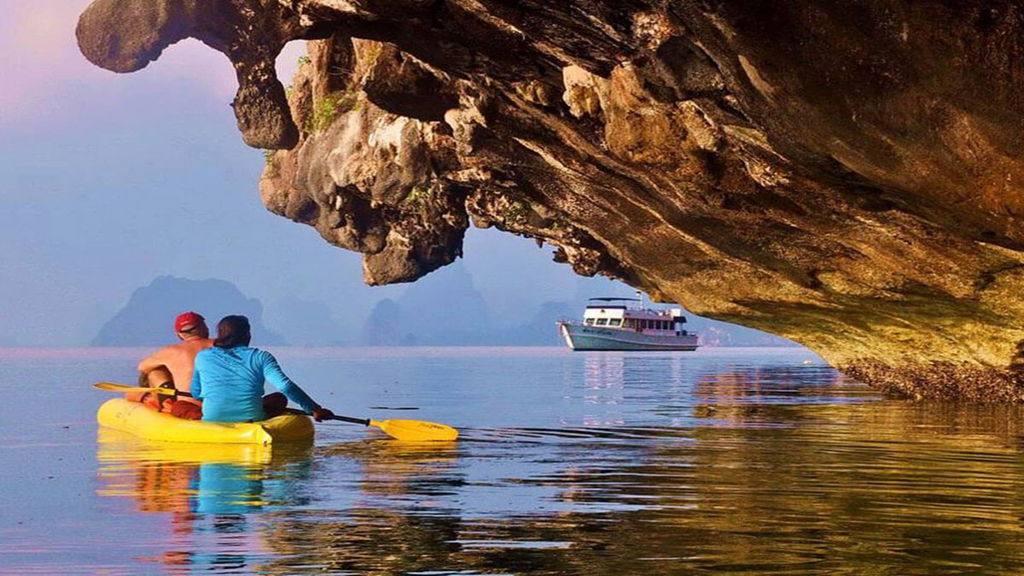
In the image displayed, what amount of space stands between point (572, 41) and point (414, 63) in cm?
581

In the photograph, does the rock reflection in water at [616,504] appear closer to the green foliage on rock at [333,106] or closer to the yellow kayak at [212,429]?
the yellow kayak at [212,429]

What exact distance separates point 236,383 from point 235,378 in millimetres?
68

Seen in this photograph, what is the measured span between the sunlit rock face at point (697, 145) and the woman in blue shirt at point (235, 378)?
131 inches

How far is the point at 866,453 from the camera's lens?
13289 millimetres

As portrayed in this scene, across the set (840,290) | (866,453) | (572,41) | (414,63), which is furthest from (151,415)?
(840,290)

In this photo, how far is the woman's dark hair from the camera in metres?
13.4

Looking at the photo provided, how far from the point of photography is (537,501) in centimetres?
907

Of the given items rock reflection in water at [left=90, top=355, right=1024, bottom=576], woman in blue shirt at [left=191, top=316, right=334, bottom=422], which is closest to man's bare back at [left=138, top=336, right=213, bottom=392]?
woman in blue shirt at [left=191, top=316, right=334, bottom=422]

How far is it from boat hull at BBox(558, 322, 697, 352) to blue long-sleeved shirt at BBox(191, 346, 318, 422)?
83466mm

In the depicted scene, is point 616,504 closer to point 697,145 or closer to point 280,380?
point 280,380

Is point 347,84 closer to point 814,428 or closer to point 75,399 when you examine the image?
point 75,399

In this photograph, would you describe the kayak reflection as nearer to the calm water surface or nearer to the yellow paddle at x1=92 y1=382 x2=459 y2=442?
the calm water surface

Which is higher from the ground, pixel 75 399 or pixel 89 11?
pixel 89 11

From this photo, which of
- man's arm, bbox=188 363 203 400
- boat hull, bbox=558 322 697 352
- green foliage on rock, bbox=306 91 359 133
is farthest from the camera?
boat hull, bbox=558 322 697 352
